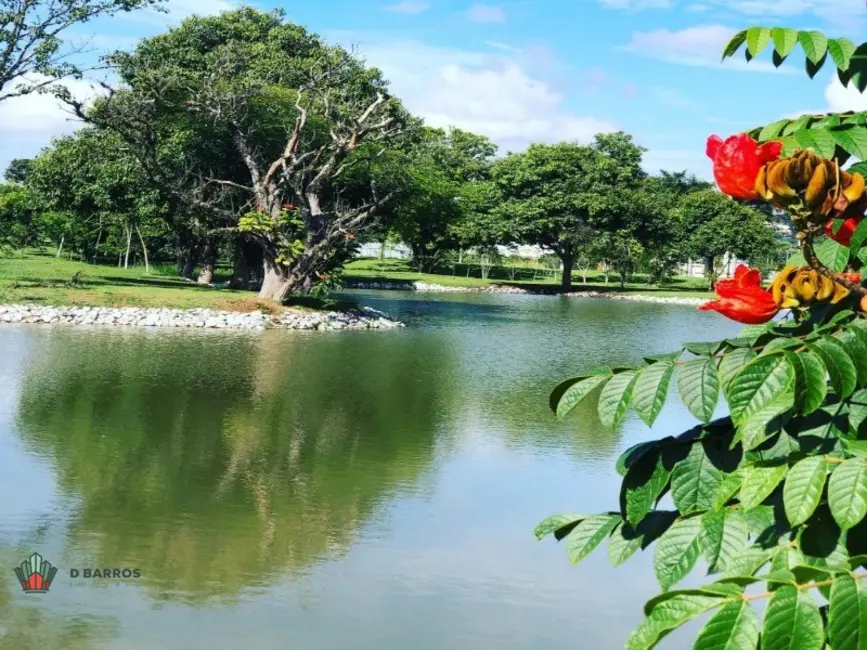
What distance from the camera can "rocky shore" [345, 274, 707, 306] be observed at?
175ft

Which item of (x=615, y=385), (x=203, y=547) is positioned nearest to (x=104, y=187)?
(x=203, y=547)

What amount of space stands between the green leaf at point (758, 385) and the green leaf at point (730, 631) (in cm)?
57

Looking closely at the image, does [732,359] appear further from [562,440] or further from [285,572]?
[562,440]

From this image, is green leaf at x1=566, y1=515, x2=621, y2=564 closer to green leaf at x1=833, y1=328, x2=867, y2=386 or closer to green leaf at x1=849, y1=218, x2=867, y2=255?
green leaf at x1=833, y1=328, x2=867, y2=386

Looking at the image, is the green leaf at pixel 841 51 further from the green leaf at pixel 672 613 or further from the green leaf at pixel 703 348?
the green leaf at pixel 672 613

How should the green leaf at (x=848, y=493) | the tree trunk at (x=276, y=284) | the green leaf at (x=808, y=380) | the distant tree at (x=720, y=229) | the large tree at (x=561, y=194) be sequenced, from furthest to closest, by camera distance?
the distant tree at (x=720, y=229), the large tree at (x=561, y=194), the tree trunk at (x=276, y=284), the green leaf at (x=808, y=380), the green leaf at (x=848, y=493)

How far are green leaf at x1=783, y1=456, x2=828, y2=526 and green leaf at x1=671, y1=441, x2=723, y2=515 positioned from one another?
0.48 metres

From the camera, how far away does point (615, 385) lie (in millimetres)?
2617

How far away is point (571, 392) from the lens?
267 cm

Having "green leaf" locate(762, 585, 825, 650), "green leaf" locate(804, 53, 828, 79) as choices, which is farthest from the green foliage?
"green leaf" locate(804, 53, 828, 79)

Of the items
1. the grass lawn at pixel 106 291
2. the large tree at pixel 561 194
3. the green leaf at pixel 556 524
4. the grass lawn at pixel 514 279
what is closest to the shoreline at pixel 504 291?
the grass lawn at pixel 514 279

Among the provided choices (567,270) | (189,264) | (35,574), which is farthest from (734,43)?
(567,270)

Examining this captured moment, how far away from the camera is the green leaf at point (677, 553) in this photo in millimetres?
2342

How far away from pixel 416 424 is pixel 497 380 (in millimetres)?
4870
